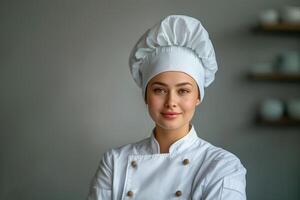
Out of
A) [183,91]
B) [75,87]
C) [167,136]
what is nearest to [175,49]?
[183,91]

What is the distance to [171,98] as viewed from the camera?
127 cm

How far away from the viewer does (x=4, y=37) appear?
9.05 ft

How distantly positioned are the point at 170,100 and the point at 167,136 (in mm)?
152

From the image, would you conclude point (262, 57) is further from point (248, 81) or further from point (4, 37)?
point (4, 37)

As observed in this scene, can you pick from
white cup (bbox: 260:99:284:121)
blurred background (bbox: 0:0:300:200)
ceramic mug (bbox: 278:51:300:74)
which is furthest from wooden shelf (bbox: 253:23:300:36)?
white cup (bbox: 260:99:284:121)

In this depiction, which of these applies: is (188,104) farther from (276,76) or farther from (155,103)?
(276,76)

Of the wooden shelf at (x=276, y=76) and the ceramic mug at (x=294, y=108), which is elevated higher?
the wooden shelf at (x=276, y=76)

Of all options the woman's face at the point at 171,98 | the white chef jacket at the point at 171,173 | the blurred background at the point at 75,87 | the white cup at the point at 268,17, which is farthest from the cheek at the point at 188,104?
the white cup at the point at 268,17

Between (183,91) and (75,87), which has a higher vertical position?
(183,91)

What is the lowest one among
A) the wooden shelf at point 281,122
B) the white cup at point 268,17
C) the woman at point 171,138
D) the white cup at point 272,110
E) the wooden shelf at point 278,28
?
the wooden shelf at point 281,122

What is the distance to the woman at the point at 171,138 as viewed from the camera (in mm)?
1273

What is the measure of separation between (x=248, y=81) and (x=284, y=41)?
1.20 ft

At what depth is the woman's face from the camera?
129 centimetres

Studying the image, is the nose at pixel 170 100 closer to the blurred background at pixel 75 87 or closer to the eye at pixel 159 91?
the eye at pixel 159 91
